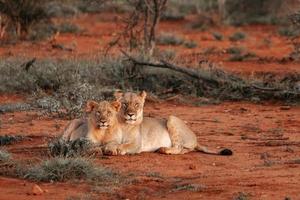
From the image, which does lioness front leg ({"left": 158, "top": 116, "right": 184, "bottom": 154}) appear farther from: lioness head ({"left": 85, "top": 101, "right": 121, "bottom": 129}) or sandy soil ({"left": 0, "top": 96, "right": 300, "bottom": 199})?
lioness head ({"left": 85, "top": 101, "right": 121, "bottom": 129})

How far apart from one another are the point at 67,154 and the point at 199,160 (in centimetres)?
161

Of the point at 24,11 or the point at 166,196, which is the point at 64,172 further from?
the point at 24,11

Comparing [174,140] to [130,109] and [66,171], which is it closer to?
[130,109]

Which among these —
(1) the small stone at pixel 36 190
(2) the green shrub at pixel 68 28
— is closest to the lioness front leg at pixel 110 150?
(1) the small stone at pixel 36 190

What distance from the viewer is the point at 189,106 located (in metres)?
15.1

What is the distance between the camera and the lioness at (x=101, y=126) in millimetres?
9648

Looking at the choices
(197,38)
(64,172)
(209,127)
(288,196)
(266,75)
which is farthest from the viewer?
(197,38)

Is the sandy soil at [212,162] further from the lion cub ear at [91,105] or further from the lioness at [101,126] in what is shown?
the lion cub ear at [91,105]

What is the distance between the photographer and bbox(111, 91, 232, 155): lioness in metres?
9.82

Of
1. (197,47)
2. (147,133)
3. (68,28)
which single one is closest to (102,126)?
(147,133)

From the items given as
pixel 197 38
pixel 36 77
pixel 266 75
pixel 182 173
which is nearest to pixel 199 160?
pixel 182 173

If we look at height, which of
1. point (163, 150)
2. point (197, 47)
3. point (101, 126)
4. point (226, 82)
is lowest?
point (197, 47)

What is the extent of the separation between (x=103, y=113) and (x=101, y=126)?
0.50 ft

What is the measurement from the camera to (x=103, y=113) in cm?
963
